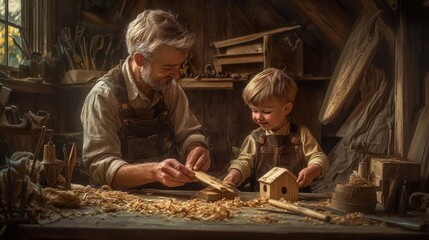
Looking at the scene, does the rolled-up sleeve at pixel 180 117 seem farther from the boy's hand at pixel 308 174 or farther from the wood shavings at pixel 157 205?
the wood shavings at pixel 157 205

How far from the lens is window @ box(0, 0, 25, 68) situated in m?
4.72

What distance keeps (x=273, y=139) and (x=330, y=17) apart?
6.32ft

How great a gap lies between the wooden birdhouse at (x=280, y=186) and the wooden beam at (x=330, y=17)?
8.25 ft

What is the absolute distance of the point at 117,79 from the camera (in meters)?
3.66

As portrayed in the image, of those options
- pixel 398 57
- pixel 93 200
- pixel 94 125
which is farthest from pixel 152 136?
pixel 398 57

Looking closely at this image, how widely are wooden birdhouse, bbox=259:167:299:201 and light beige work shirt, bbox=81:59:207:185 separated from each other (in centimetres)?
90

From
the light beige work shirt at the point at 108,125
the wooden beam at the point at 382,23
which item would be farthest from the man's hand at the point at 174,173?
the wooden beam at the point at 382,23

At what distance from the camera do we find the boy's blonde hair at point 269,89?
11.7 feet

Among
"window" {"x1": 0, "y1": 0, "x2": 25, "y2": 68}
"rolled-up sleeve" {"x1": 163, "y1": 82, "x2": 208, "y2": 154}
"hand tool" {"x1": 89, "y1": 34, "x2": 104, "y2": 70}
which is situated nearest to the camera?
"rolled-up sleeve" {"x1": 163, "y1": 82, "x2": 208, "y2": 154}

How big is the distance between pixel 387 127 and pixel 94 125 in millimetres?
2828

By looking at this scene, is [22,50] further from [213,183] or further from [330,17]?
[330,17]

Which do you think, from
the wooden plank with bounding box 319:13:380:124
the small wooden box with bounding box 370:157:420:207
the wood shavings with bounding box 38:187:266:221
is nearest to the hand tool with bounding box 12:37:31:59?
the wood shavings with bounding box 38:187:266:221

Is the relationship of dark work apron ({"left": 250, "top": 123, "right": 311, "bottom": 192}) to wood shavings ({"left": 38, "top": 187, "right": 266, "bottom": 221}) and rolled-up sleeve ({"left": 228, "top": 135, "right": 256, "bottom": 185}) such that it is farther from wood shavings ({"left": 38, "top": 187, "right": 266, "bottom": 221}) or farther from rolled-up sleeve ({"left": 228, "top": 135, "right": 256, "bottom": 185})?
wood shavings ({"left": 38, "top": 187, "right": 266, "bottom": 221})

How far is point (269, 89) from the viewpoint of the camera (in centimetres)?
358
